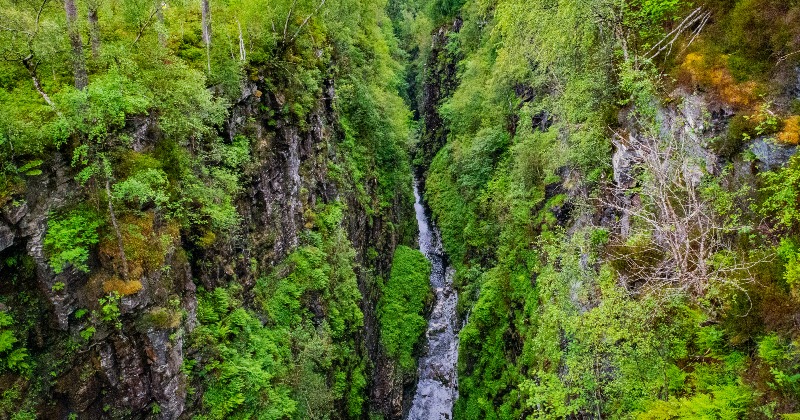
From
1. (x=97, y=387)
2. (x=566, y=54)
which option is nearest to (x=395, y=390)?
(x=97, y=387)

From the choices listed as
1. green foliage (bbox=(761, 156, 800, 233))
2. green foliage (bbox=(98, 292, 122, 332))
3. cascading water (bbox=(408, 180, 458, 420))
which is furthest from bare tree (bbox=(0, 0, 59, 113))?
cascading water (bbox=(408, 180, 458, 420))

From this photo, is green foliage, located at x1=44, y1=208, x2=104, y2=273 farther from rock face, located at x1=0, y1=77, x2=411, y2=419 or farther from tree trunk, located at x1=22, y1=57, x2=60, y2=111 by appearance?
tree trunk, located at x1=22, y1=57, x2=60, y2=111

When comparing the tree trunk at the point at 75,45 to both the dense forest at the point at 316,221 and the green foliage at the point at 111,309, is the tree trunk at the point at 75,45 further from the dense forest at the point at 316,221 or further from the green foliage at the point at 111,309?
the green foliage at the point at 111,309

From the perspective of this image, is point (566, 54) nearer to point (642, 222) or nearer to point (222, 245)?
point (642, 222)

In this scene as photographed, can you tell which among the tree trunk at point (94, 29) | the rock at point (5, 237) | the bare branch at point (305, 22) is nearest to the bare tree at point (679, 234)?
the rock at point (5, 237)

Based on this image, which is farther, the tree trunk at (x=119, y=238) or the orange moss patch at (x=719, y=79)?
the tree trunk at (x=119, y=238)
